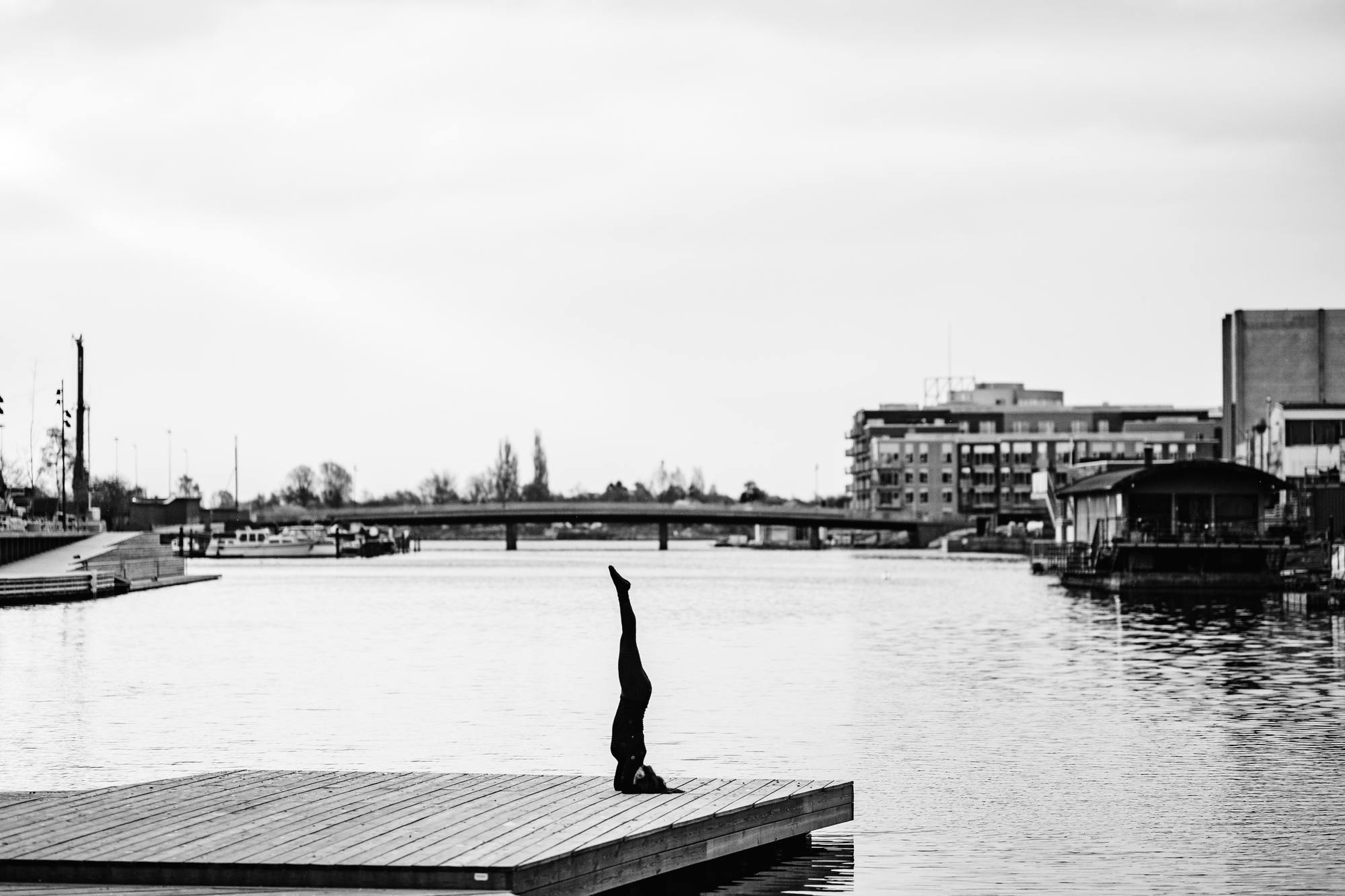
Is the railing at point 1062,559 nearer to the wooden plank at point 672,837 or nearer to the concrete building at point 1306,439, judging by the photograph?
the concrete building at point 1306,439

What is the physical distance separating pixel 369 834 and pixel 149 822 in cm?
252

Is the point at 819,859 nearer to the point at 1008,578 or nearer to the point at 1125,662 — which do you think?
the point at 1125,662

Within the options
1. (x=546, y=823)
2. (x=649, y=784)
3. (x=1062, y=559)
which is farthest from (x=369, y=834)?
(x=1062, y=559)

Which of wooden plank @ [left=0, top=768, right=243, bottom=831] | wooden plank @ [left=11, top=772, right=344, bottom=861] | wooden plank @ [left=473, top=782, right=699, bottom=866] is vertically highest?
wooden plank @ [left=473, top=782, right=699, bottom=866]

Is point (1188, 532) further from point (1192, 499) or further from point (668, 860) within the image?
point (668, 860)

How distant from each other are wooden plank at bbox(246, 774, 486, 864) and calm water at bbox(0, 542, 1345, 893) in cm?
351

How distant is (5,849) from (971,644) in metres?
46.2

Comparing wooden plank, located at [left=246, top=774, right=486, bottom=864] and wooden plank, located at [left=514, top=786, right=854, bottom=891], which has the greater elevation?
wooden plank, located at [left=246, top=774, right=486, bottom=864]

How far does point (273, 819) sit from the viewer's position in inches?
762

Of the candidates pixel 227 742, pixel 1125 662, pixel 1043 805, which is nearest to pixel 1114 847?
pixel 1043 805

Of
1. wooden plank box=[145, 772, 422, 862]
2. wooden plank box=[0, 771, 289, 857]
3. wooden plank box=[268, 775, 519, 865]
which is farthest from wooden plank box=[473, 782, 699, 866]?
wooden plank box=[0, 771, 289, 857]

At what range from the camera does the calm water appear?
2331 centimetres

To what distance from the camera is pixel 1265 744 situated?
32969 millimetres

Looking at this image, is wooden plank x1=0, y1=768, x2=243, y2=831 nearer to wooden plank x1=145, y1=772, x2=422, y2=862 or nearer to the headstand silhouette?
wooden plank x1=145, y1=772, x2=422, y2=862
